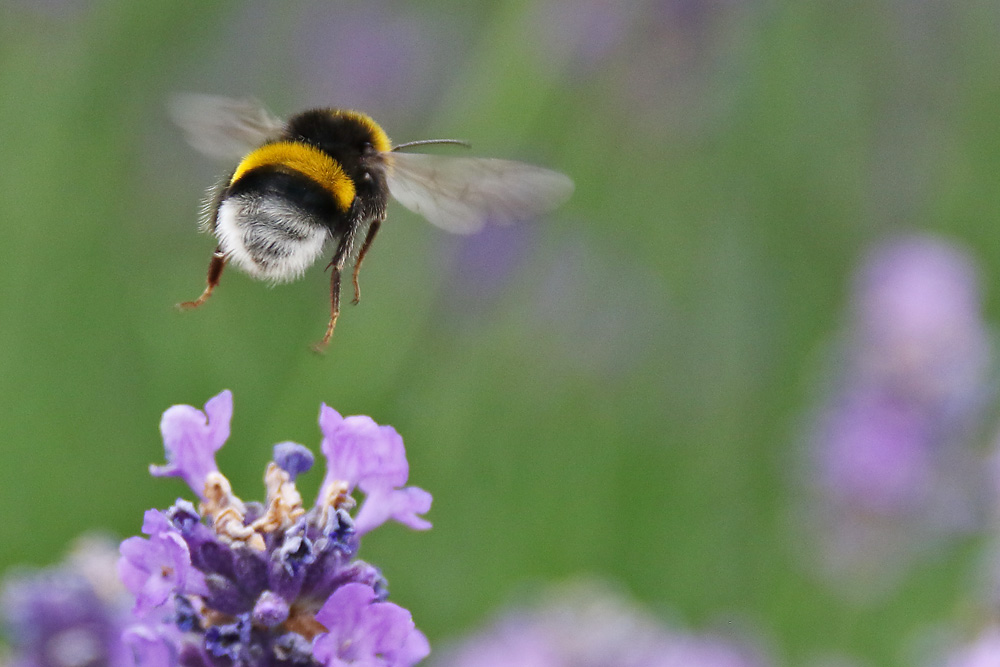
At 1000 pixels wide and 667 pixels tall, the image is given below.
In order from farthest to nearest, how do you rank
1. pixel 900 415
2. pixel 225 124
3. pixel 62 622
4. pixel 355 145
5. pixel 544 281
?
pixel 544 281 < pixel 900 415 < pixel 225 124 < pixel 355 145 < pixel 62 622

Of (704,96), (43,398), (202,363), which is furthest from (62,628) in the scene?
(704,96)

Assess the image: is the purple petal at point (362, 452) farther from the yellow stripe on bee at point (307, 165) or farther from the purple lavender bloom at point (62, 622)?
the yellow stripe on bee at point (307, 165)

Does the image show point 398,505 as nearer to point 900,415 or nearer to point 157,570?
point 157,570

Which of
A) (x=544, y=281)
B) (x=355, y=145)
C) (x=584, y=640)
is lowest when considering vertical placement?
(x=584, y=640)

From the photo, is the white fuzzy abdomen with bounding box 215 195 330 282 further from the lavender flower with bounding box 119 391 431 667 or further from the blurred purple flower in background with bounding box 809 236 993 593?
the blurred purple flower in background with bounding box 809 236 993 593

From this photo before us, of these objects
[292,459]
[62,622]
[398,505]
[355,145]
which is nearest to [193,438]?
[292,459]

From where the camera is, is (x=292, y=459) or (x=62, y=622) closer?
(x=292, y=459)

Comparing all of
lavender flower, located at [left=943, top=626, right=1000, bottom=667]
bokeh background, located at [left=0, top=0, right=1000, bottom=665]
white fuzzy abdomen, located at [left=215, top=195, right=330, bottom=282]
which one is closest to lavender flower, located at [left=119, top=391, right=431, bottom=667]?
white fuzzy abdomen, located at [left=215, top=195, right=330, bottom=282]

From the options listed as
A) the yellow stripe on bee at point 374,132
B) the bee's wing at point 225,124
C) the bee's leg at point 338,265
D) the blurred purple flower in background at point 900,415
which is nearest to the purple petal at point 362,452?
the bee's leg at point 338,265

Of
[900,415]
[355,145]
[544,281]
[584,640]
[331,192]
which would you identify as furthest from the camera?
[544,281]
